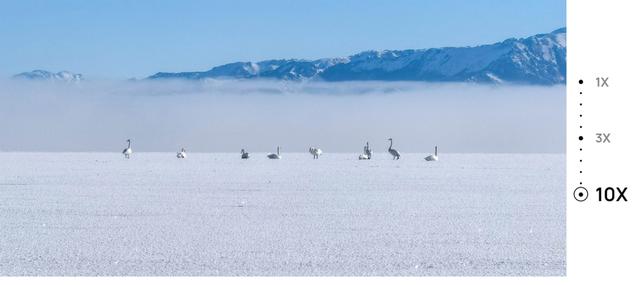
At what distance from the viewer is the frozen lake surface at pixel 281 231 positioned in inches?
313

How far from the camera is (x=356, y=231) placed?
10.7 m

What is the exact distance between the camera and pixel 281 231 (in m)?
10.5

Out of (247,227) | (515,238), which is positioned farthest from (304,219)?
(515,238)

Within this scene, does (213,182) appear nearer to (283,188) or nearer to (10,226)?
(283,188)

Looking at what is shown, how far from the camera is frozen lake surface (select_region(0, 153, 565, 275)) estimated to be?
7961mm
